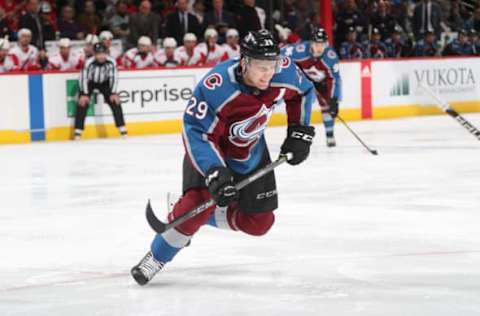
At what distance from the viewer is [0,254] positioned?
5.82 meters

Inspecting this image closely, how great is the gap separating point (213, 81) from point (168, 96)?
31.9 ft

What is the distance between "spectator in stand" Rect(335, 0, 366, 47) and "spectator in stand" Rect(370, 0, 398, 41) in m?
0.26

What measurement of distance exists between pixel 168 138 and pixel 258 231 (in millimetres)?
8658

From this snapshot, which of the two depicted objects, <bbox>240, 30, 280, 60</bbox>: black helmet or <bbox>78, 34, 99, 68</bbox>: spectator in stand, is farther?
<bbox>78, 34, 99, 68</bbox>: spectator in stand

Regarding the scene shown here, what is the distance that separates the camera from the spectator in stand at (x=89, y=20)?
14.8m

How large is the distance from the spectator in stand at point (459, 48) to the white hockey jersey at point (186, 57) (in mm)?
4476

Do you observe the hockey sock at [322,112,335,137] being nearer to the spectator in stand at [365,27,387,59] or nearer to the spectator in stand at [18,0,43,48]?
the spectator in stand at [18,0,43,48]

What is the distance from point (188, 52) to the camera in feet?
48.9

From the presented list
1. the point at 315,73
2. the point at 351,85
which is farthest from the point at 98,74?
the point at 351,85

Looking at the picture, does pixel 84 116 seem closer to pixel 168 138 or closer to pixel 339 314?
pixel 168 138

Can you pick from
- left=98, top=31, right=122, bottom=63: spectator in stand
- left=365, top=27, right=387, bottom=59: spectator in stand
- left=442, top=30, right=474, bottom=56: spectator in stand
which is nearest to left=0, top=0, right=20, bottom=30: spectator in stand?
left=98, top=31, right=122, bottom=63: spectator in stand

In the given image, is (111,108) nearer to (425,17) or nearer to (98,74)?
(98,74)

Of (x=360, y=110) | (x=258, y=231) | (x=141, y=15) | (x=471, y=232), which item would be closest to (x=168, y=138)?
(x=141, y=15)

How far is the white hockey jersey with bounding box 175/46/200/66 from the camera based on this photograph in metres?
14.8
